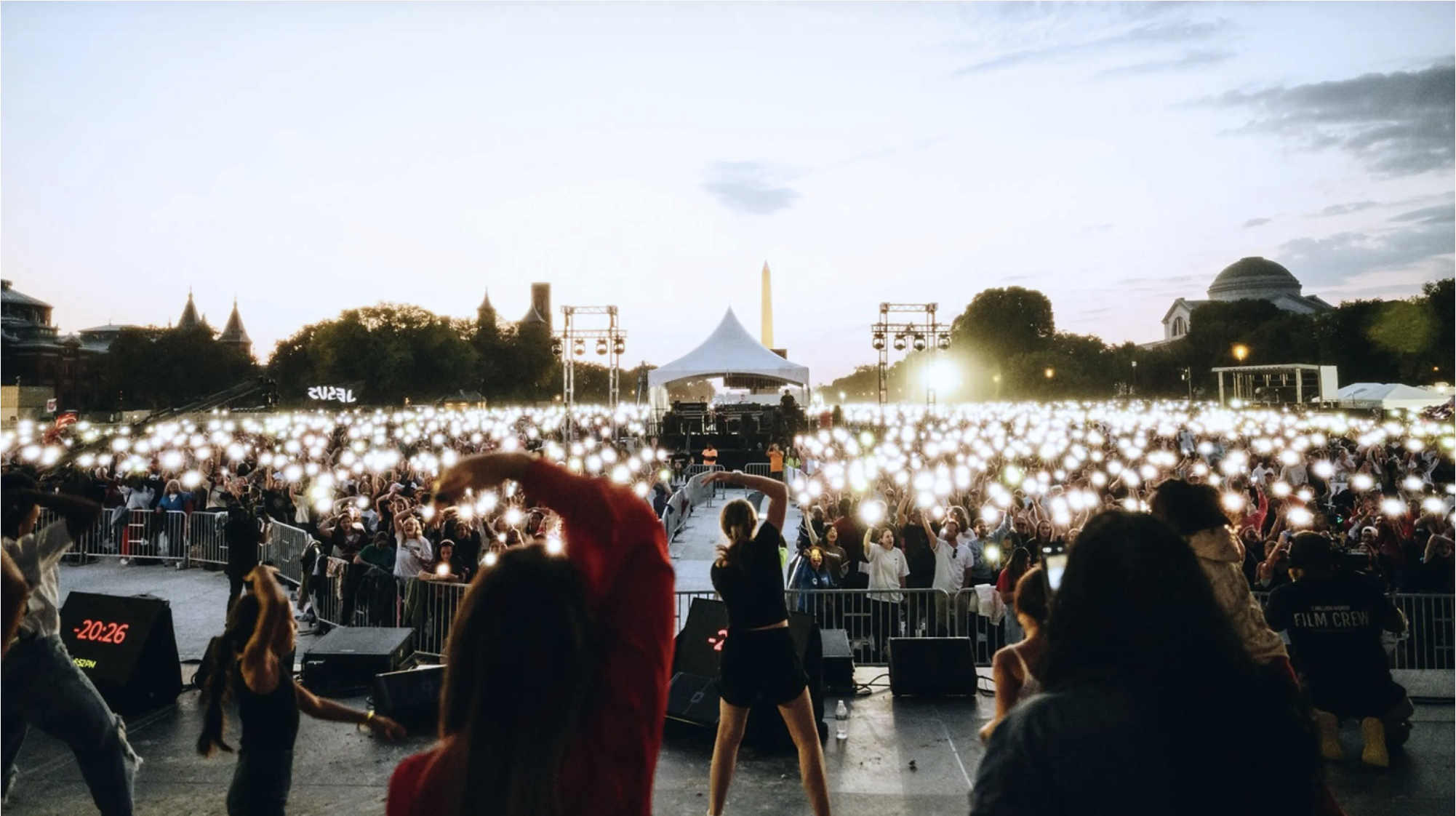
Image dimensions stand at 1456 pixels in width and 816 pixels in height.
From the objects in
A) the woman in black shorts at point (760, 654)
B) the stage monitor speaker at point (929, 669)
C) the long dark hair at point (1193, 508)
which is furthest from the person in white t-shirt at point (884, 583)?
the long dark hair at point (1193, 508)

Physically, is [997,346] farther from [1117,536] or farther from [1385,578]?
[1117,536]

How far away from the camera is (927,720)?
6.86 m

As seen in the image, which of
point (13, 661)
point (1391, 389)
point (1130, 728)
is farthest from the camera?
point (1391, 389)

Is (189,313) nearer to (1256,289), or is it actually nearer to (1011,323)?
(1011,323)

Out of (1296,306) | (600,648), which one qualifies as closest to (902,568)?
(600,648)

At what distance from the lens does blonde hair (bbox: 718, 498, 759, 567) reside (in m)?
4.37

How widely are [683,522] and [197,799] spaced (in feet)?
50.5

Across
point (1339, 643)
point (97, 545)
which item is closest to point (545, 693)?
point (1339, 643)

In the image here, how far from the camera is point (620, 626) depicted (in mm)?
1894

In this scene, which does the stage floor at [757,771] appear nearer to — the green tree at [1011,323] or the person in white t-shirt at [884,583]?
the person in white t-shirt at [884,583]

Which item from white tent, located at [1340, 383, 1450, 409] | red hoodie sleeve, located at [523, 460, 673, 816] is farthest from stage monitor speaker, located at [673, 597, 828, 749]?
white tent, located at [1340, 383, 1450, 409]

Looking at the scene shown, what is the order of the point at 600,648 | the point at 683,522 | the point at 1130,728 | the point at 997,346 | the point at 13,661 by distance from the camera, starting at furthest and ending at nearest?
the point at 997,346 < the point at 683,522 < the point at 13,661 < the point at 600,648 < the point at 1130,728

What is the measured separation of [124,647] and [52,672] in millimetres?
3496

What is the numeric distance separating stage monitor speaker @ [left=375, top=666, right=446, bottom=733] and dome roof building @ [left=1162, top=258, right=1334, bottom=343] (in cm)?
14708
